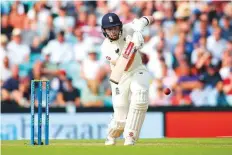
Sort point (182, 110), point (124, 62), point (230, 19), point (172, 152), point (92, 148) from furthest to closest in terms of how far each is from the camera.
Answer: point (230, 19)
point (182, 110)
point (124, 62)
point (92, 148)
point (172, 152)

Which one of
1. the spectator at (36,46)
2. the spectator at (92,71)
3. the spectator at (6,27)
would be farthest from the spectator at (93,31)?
the spectator at (6,27)

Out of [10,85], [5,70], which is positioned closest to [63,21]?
[5,70]

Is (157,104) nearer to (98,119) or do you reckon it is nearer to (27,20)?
(98,119)

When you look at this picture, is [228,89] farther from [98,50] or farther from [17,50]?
[17,50]

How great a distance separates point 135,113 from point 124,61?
2.20 feet

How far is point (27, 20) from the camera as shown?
16.0 metres

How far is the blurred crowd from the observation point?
48.8 feet

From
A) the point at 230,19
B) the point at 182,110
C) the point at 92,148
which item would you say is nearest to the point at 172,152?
the point at 92,148

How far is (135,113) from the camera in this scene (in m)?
10.1

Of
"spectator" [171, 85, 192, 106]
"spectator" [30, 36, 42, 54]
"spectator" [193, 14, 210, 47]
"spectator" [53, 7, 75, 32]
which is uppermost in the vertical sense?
"spectator" [53, 7, 75, 32]

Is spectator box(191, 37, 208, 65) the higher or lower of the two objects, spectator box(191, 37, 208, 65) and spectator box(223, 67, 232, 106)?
the higher

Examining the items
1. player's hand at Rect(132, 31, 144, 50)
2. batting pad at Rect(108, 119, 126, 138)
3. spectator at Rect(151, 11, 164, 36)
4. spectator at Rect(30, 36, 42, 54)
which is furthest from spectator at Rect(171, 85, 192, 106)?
player's hand at Rect(132, 31, 144, 50)

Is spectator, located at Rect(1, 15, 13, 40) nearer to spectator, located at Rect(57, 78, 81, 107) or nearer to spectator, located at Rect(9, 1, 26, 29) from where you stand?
spectator, located at Rect(9, 1, 26, 29)

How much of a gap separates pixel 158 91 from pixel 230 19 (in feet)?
7.42
